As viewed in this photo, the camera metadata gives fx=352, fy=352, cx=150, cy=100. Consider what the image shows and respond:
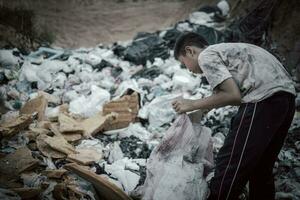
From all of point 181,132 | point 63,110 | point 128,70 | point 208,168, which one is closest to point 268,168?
point 208,168

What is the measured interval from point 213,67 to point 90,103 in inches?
97.8

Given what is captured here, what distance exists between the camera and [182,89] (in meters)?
4.91

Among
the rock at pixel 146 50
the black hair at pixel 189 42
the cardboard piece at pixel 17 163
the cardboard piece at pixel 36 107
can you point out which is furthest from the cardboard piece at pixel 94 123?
the rock at pixel 146 50

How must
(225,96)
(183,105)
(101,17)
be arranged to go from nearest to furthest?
(225,96) → (183,105) → (101,17)

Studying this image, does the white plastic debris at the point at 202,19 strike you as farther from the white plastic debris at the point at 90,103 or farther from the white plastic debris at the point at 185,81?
the white plastic debris at the point at 90,103

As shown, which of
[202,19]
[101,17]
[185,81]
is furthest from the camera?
[101,17]

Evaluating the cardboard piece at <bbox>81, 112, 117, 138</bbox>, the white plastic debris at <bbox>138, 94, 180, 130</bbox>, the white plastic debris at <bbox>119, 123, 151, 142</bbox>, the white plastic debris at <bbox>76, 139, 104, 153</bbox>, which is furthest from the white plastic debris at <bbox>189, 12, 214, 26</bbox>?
the white plastic debris at <bbox>76, 139, 104, 153</bbox>

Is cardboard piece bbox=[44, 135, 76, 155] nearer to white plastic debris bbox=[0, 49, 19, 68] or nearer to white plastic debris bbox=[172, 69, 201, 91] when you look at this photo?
white plastic debris bbox=[172, 69, 201, 91]

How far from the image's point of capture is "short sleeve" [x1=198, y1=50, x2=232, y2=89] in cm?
217

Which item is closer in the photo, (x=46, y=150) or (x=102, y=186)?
(x=102, y=186)

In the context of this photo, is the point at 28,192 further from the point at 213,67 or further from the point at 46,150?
the point at 213,67

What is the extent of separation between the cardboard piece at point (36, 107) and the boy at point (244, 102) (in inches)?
90.6

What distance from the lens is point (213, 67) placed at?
2201mm

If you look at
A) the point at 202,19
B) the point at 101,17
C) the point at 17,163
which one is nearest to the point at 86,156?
the point at 17,163
